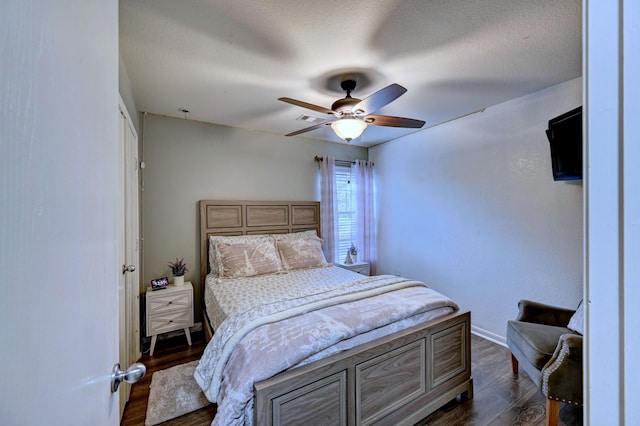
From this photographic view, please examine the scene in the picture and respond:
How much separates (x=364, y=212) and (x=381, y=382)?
2.93m

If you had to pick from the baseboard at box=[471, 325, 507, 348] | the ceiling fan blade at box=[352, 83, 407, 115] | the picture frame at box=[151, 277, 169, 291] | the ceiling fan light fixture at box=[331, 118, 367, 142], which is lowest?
the baseboard at box=[471, 325, 507, 348]

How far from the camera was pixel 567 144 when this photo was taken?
80.0 inches

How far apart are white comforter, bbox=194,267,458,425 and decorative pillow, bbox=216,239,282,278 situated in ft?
2.24

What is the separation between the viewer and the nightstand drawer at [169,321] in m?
2.64

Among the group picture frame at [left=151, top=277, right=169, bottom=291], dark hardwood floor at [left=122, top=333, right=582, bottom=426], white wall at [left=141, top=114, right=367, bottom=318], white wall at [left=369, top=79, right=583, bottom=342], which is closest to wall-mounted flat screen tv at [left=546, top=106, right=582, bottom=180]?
white wall at [left=369, top=79, right=583, bottom=342]

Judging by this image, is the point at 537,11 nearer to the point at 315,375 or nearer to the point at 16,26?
the point at 16,26

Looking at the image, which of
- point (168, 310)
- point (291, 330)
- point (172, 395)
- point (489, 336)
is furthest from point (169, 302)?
point (489, 336)

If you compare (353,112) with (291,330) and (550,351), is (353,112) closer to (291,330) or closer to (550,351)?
(291,330)

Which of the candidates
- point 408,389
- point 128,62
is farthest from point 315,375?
point 128,62

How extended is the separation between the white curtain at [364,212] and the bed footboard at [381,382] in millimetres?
2309

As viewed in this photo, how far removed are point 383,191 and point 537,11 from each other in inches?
117

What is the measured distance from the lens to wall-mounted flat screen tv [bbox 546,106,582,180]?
1.94 meters

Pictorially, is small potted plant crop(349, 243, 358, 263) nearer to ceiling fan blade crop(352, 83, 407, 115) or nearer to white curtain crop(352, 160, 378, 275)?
white curtain crop(352, 160, 378, 275)

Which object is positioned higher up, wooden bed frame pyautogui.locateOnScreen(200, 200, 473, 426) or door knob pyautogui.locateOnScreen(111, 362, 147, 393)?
door knob pyautogui.locateOnScreen(111, 362, 147, 393)
